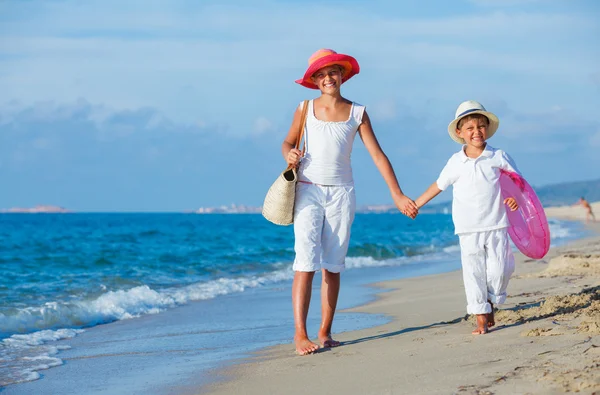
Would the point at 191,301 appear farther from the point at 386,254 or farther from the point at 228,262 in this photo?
the point at 386,254

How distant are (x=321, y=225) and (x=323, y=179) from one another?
32 cm

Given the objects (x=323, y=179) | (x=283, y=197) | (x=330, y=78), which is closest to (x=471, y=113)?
Answer: (x=330, y=78)

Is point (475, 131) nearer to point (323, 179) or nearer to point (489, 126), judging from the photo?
point (489, 126)

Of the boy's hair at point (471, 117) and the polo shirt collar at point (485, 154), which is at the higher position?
the boy's hair at point (471, 117)

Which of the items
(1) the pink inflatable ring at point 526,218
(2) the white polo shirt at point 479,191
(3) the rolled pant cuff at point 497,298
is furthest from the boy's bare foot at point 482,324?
(1) the pink inflatable ring at point 526,218

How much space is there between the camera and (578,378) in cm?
342

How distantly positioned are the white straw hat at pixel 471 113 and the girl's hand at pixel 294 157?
1175 millimetres

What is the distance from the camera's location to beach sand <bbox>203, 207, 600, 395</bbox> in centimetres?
361

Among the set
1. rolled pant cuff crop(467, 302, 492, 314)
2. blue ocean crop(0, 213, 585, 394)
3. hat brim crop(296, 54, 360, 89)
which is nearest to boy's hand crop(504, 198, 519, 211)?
rolled pant cuff crop(467, 302, 492, 314)

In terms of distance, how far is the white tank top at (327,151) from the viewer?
5.21 m

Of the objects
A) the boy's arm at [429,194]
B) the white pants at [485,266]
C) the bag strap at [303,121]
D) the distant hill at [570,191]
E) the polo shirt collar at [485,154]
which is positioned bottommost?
the white pants at [485,266]

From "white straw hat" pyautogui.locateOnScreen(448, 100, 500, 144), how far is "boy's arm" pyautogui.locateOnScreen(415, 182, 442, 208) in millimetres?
439

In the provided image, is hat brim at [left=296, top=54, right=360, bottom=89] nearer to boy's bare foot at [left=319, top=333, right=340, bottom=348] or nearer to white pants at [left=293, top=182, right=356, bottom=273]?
white pants at [left=293, top=182, right=356, bottom=273]

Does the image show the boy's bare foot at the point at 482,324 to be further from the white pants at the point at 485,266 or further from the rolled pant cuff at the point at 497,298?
the rolled pant cuff at the point at 497,298
